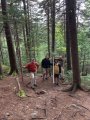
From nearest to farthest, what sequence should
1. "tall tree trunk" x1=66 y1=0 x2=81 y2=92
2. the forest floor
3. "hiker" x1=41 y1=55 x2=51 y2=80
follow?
the forest floor → "tall tree trunk" x1=66 y1=0 x2=81 y2=92 → "hiker" x1=41 y1=55 x2=51 y2=80

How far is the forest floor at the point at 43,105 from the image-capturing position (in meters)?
8.79

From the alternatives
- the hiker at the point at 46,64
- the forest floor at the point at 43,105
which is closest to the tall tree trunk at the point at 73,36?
the forest floor at the point at 43,105

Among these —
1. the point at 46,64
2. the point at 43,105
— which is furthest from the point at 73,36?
the point at 43,105

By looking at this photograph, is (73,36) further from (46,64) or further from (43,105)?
(43,105)

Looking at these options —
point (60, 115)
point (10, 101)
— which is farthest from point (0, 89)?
point (60, 115)

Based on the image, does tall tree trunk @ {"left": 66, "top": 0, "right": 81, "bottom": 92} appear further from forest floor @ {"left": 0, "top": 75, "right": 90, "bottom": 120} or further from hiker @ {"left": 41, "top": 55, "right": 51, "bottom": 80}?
hiker @ {"left": 41, "top": 55, "right": 51, "bottom": 80}

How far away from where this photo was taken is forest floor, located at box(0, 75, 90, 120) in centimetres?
879

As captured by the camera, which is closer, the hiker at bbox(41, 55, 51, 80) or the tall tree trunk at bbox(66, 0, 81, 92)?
the tall tree trunk at bbox(66, 0, 81, 92)

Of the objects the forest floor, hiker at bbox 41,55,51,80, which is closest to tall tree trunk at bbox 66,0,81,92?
the forest floor

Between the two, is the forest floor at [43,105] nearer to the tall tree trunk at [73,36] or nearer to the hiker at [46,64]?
the tall tree trunk at [73,36]

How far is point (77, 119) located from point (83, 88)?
4094 mm

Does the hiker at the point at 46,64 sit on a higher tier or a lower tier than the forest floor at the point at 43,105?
higher

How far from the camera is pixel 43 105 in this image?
32.1 ft

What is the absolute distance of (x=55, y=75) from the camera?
14.1 metres
